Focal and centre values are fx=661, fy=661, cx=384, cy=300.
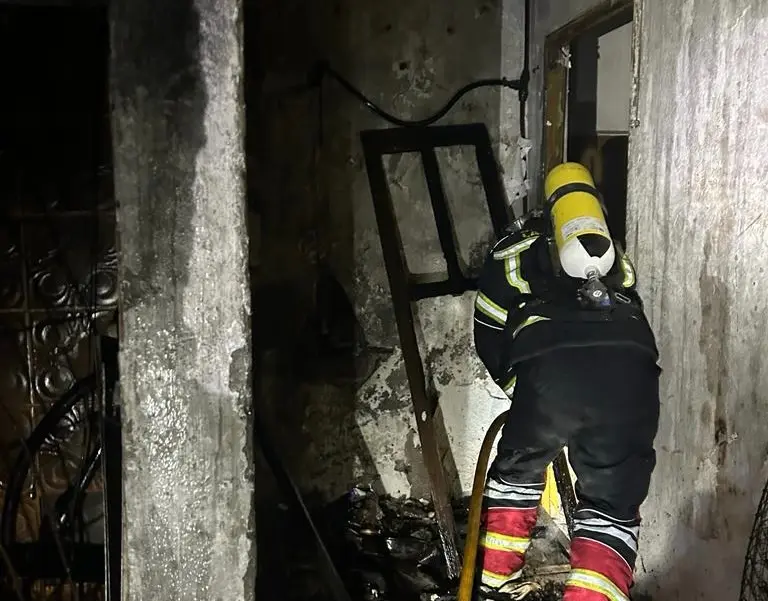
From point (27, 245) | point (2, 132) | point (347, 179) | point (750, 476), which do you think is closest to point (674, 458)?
point (750, 476)

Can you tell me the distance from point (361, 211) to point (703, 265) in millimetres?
1974

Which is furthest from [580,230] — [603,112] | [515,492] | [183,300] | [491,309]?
[603,112]

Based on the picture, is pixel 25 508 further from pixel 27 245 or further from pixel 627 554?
pixel 627 554

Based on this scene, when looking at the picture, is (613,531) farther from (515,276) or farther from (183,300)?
(183,300)

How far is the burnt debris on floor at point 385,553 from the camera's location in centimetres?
342

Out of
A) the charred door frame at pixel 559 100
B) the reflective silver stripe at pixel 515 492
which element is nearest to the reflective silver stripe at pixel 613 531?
the reflective silver stripe at pixel 515 492

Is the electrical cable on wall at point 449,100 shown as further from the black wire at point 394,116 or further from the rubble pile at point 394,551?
the rubble pile at point 394,551

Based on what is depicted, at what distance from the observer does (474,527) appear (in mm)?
2658

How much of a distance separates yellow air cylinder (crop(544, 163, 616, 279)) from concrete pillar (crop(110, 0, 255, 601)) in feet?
4.18

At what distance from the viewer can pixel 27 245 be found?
343cm

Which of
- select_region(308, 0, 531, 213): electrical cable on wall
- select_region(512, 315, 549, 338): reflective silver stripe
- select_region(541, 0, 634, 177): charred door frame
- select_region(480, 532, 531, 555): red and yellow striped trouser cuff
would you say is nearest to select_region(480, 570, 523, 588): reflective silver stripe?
select_region(480, 532, 531, 555): red and yellow striped trouser cuff

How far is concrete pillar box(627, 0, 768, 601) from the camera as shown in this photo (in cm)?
224

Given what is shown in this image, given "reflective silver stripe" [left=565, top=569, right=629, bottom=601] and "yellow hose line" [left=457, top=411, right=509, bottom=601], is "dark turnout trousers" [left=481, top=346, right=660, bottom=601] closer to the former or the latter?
"reflective silver stripe" [left=565, top=569, right=629, bottom=601]

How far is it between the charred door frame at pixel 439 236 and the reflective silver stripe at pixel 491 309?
1.96 feet
